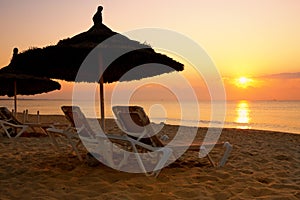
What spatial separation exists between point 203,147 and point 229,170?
1.52 ft

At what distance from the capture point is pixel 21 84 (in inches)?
474

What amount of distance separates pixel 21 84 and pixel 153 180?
9531 mm

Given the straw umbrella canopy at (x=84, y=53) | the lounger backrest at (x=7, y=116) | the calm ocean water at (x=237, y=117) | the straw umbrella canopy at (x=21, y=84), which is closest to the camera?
the straw umbrella canopy at (x=84, y=53)

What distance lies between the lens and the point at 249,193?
3.29 metres

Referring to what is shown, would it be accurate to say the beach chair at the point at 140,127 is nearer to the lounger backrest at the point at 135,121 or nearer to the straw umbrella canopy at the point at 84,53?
the lounger backrest at the point at 135,121

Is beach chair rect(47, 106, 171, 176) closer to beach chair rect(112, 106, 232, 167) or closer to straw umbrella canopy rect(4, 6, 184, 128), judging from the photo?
beach chair rect(112, 106, 232, 167)

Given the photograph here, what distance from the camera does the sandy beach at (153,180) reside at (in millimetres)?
3242

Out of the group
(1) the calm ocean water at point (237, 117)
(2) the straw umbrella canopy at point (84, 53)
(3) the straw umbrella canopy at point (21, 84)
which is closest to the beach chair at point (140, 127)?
(2) the straw umbrella canopy at point (84, 53)

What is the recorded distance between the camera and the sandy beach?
3242 mm

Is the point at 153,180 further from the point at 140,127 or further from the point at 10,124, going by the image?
the point at 10,124

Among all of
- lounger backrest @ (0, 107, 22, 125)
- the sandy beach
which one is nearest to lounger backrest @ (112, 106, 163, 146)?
the sandy beach

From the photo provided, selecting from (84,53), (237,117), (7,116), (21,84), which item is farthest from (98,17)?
(237,117)

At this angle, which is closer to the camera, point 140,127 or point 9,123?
point 140,127

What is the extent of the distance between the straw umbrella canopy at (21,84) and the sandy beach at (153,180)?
16.1ft
